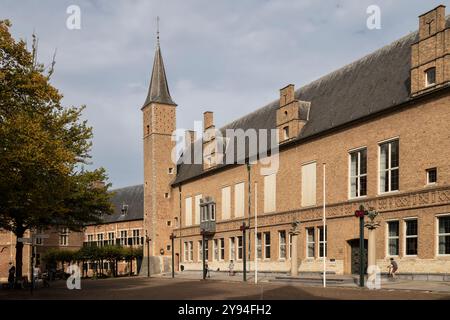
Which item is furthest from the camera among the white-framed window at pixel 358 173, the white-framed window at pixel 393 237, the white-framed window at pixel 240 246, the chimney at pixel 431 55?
the white-framed window at pixel 240 246

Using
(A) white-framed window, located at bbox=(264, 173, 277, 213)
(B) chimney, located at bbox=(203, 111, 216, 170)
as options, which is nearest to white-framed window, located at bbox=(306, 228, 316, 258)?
(A) white-framed window, located at bbox=(264, 173, 277, 213)

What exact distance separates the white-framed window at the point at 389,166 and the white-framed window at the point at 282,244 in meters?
12.1

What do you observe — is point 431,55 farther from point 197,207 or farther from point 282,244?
point 197,207

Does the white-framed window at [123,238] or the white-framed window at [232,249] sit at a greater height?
the white-framed window at [232,249]

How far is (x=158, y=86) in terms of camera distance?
67.2 meters

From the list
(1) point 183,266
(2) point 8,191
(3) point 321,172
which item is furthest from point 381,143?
(1) point 183,266

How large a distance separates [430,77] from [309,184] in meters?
12.5

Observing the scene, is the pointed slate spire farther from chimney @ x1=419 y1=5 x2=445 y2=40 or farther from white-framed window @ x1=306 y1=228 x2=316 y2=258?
chimney @ x1=419 y1=5 x2=445 y2=40

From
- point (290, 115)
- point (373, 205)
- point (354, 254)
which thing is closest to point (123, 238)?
point (290, 115)

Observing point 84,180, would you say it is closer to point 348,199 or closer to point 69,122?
point 69,122

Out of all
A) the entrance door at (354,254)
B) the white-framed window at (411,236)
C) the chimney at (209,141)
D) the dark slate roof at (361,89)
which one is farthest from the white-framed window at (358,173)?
the chimney at (209,141)

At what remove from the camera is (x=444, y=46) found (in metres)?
30.0

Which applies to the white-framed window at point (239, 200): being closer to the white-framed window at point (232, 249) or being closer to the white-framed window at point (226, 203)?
the white-framed window at point (226, 203)

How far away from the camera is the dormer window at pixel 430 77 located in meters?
30.9
